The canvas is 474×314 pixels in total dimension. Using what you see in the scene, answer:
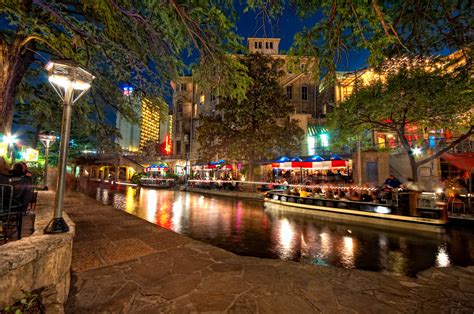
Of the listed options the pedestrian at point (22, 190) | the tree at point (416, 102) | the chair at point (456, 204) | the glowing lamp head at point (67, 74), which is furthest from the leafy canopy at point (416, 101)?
the pedestrian at point (22, 190)

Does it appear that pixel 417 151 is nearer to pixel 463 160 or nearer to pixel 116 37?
pixel 463 160

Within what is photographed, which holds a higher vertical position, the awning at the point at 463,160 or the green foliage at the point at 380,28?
the green foliage at the point at 380,28

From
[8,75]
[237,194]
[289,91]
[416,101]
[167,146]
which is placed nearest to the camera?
[8,75]

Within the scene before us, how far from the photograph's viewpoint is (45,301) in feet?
8.04

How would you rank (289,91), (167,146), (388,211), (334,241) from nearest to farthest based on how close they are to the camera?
(334,241) < (388,211) < (289,91) < (167,146)

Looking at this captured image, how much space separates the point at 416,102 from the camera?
1160 cm

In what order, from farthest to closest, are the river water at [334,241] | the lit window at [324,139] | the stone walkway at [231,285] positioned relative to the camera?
the lit window at [324,139] → the river water at [334,241] → the stone walkway at [231,285]

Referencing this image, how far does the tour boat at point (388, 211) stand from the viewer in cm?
902

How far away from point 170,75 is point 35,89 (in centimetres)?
705

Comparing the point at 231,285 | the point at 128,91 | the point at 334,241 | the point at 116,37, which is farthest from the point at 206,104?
the point at 231,285

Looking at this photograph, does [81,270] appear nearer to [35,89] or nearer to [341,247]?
[341,247]

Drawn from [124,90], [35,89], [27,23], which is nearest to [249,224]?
[124,90]

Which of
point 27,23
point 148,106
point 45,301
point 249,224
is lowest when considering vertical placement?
point 249,224

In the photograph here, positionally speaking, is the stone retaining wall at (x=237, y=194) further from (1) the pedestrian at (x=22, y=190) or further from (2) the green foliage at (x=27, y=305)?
(2) the green foliage at (x=27, y=305)
